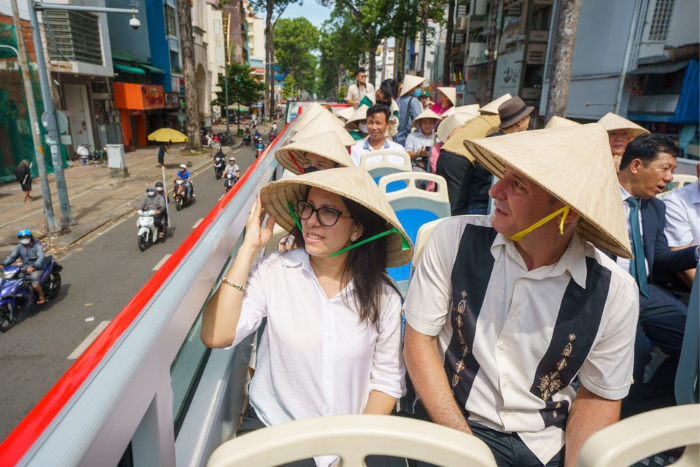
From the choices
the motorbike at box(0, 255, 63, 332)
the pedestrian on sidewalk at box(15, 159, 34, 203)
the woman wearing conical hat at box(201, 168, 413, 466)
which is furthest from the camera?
the pedestrian on sidewalk at box(15, 159, 34, 203)

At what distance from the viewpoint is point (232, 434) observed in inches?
68.3

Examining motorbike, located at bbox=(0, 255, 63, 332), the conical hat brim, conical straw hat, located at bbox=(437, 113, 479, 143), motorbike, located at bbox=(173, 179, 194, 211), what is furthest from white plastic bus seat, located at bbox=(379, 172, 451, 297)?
motorbike, located at bbox=(173, 179, 194, 211)

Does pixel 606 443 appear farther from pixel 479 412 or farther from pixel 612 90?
pixel 612 90

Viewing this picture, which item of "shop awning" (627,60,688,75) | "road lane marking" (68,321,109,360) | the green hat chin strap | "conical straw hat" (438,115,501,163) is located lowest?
"road lane marking" (68,321,109,360)

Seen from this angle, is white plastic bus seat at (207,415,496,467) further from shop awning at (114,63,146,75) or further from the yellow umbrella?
shop awning at (114,63,146,75)

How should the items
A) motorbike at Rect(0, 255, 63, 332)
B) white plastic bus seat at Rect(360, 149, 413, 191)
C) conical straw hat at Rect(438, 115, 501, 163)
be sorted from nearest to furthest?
1. conical straw hat at Rect(438, 115, 501, 163)
2. white plastic bus seat at Rect(360, 149, 413, 191)
3. motorbike at Rect(0, 255, 63, 332)

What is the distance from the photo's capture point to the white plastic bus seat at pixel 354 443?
81cm

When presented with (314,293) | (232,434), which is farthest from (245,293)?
(232,434)

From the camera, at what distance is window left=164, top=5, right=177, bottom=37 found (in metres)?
27.8

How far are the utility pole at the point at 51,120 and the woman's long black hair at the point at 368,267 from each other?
431 inches

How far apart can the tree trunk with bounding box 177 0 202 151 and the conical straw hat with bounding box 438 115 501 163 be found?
19.8m

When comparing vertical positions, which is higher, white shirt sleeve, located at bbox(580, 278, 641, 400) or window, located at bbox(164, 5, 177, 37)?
window, located at bbox(164, 5, 177, 37)

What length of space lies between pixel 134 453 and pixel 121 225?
486 inches

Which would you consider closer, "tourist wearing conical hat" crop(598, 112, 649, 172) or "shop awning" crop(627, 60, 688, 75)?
"tourist wearing conical hat" crop(598, 112, 649, 172)
